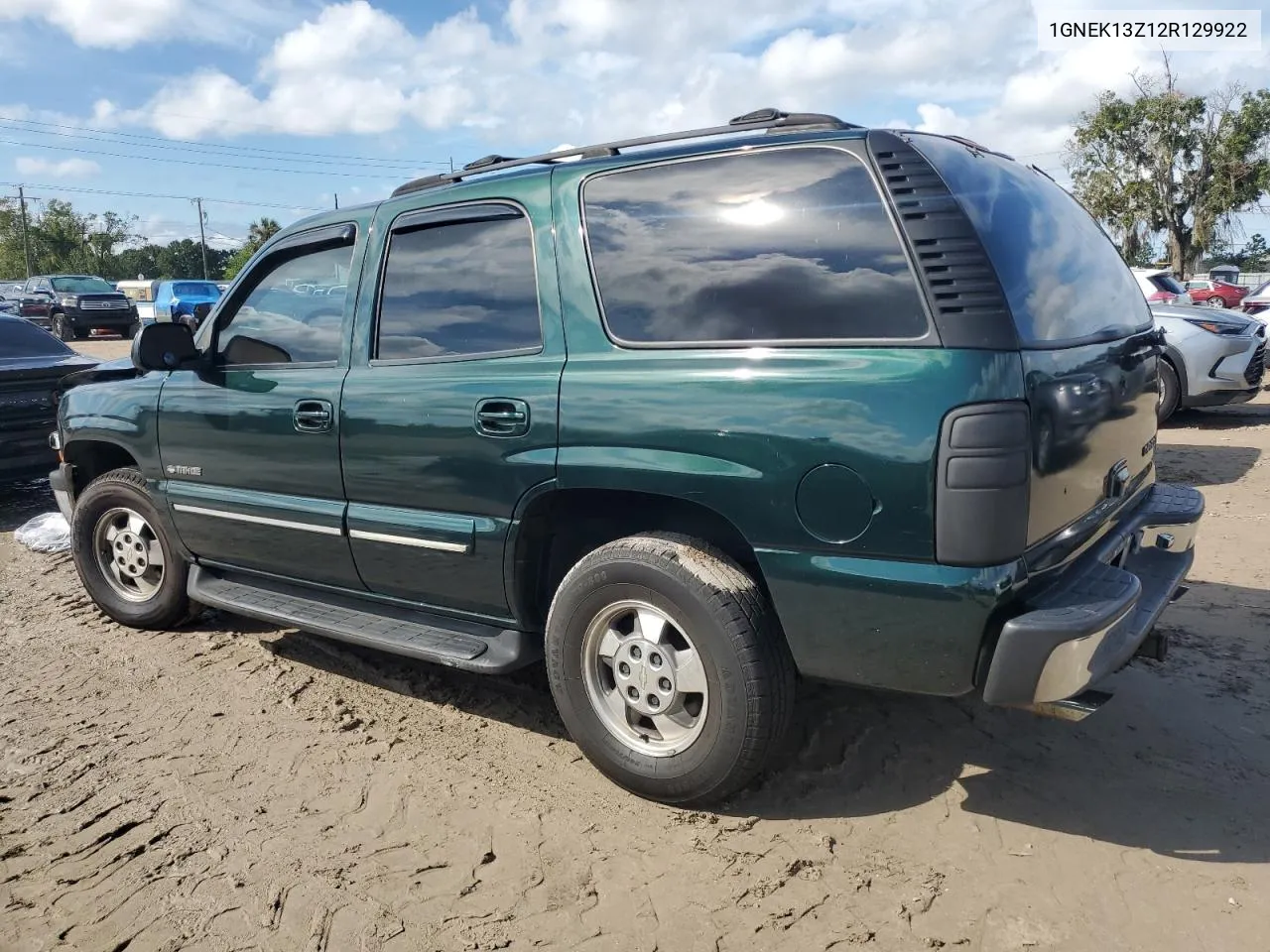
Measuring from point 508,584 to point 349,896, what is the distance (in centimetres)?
107

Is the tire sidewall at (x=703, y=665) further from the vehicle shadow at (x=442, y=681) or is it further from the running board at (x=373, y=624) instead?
the vehicle shadow at (x=442, y=681)

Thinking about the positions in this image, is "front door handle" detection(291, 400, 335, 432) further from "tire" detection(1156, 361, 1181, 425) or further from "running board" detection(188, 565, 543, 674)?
"tire" detection(1156, 361, 1181, 425)

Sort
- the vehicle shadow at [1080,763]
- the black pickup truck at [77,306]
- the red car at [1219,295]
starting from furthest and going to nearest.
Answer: the black pickup truck at [77,306] → the red car at [1219,295] → the vehicle shadow at [1080,763]

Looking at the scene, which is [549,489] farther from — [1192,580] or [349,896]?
[1192,580]

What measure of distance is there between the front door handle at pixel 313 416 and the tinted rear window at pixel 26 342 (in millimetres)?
5592

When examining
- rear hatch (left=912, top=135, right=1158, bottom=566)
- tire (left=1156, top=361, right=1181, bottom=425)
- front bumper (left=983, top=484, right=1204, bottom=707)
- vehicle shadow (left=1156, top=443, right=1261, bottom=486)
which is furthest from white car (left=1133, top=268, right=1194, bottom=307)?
front bumper (left=983, top=484, right=1204, bottom=707)

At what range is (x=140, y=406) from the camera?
4.35m

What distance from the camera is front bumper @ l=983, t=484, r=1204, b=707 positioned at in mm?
2357

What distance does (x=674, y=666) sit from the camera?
2887 mm

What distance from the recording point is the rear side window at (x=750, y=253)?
2541 mm

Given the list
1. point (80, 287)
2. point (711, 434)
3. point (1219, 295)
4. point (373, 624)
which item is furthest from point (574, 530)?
point (80, 287)

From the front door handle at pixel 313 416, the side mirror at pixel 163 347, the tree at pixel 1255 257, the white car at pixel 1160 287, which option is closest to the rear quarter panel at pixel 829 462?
the front door handle at pixel 313 416

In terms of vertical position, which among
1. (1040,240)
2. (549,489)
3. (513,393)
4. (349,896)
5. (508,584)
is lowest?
(349,896)

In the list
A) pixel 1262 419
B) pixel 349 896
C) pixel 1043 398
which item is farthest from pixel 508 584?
pixel 1262 419
